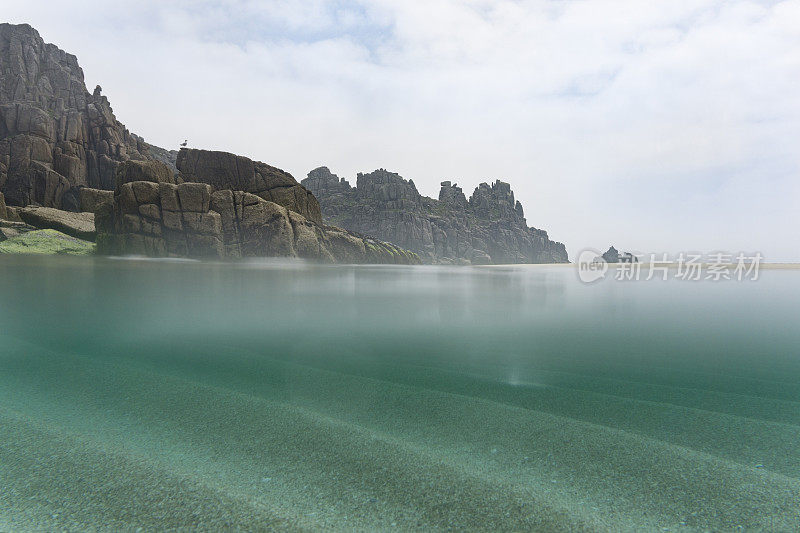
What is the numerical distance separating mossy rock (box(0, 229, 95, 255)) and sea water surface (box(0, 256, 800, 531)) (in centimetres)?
6585

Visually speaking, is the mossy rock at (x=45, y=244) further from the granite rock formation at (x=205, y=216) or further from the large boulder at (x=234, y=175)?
the large boulder at (x=234, y=175)

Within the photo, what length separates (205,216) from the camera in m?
58.0

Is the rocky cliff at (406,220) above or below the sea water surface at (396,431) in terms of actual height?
above

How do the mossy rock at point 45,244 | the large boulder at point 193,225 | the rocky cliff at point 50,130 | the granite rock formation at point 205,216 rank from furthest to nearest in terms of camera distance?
the rocky cliff at point 50,130, the granite rock formation at point 205,216, the large boulder at point 193,225, the mossy rock at point 45,244

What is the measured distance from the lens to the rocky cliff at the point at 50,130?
80625 mm

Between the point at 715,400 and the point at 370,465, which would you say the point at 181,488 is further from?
the point at 715,400

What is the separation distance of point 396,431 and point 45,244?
3104 inches

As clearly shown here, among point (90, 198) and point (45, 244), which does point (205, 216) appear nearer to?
point (45, 244)

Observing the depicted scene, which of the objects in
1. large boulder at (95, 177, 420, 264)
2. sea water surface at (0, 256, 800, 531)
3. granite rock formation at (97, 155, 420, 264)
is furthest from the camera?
granite rock formation at (97, 155, 420, 264)

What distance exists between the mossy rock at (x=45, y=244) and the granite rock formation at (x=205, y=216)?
5108 mm

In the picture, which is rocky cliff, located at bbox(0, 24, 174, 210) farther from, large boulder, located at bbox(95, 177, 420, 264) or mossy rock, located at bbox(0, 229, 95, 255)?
large boulder, located at bbox(95, 177, 420, 264)

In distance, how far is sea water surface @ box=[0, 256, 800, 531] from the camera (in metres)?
2.57

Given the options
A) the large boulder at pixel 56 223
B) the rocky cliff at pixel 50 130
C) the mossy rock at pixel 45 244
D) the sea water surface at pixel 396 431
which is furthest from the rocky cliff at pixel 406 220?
the sea water surface at pixel 396 431

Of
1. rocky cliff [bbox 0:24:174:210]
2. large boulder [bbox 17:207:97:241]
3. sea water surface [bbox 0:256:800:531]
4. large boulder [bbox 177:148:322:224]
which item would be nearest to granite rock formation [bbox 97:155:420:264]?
large boulder [bbox 177:148:322:224]
